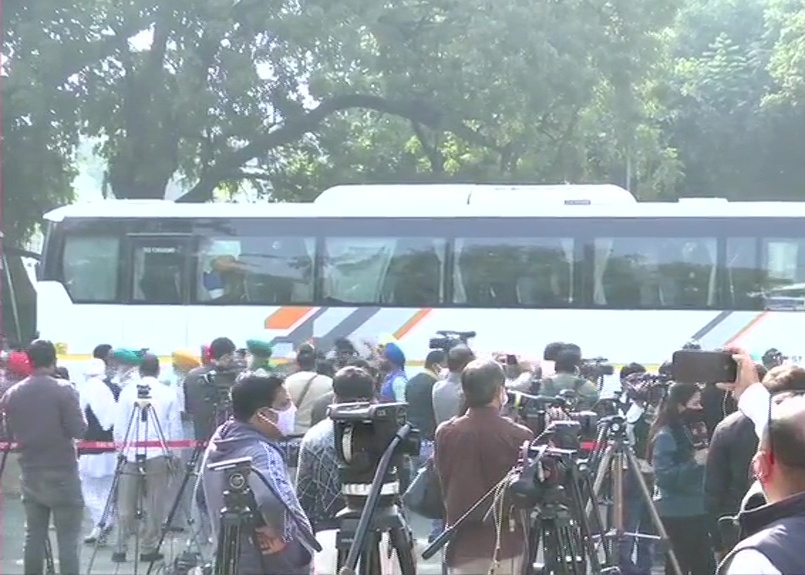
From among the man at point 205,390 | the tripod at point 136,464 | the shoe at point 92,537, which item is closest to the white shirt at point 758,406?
the man at point 205,390

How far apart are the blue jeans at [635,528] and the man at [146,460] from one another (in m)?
3.68

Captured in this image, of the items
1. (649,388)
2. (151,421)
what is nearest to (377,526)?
(649,388)

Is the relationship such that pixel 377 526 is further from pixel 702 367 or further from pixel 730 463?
pixel 730 463

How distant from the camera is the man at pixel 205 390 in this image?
33.1 feet

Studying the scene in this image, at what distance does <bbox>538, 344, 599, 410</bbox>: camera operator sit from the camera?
10.3 meters

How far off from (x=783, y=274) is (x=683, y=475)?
9844mm

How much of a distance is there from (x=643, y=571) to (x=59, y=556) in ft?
12.9

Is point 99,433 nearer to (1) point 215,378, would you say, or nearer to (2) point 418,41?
(1) point 215,378

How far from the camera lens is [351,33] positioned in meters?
22.4

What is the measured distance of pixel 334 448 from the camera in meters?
5.73

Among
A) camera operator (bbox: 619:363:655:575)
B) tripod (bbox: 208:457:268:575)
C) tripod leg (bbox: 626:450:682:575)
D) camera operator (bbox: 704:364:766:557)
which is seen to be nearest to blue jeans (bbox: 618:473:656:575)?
camera operator (bbox: 619:363:655:575)

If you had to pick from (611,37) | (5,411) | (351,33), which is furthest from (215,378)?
(611,37)

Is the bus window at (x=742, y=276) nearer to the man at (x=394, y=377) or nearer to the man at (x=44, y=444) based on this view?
the man at (x=394, y=377)

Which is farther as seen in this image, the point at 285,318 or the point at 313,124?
the point at 313,124
